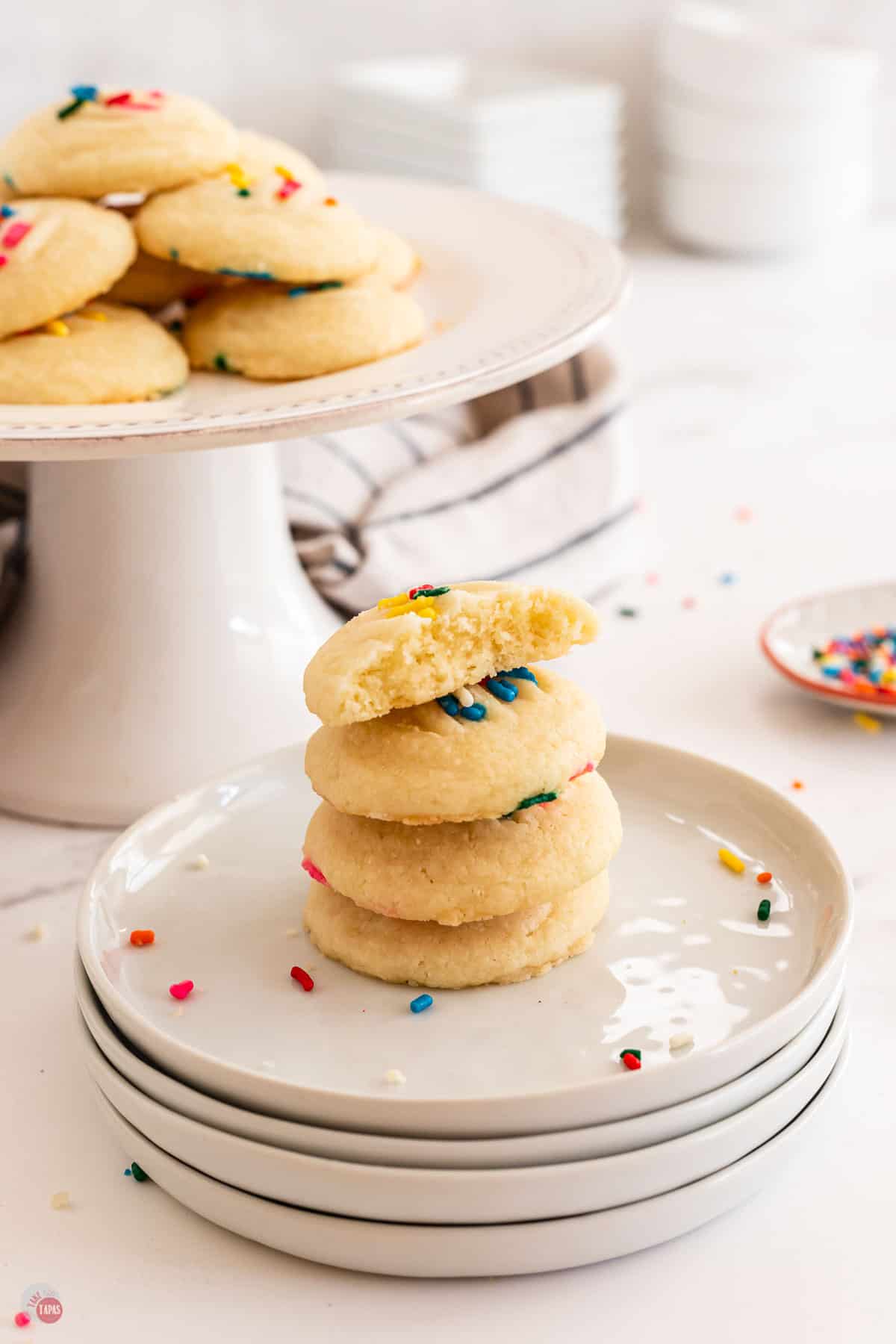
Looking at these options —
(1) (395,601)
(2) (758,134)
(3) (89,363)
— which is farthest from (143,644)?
(2) (758,134)

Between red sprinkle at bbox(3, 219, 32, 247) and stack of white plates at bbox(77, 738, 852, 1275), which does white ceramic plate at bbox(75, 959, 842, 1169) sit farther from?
red sprinkle at bbox(3, 219, 32, 247)

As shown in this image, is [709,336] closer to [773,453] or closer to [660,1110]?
[773,453]

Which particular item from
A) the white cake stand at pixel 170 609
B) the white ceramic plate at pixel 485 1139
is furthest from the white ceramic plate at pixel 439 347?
the white ceramic plate at pixel 485 1139

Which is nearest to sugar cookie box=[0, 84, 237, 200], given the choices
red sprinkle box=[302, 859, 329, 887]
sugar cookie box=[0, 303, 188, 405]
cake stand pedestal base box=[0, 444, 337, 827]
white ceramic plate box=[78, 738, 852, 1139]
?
sugar cookie box=[0, 303, 188, 405]

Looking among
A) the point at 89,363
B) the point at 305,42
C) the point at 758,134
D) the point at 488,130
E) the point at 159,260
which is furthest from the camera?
the point at 305,42

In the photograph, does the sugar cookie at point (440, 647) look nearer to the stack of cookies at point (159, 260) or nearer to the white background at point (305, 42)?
the stack of cookies at point (159, 260)

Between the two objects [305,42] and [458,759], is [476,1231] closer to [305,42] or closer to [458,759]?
[458,759]
